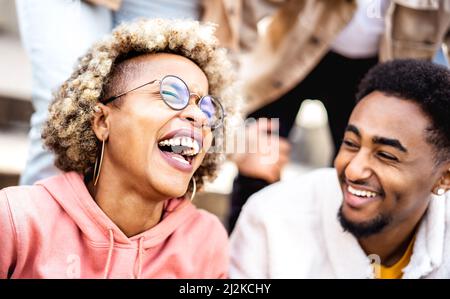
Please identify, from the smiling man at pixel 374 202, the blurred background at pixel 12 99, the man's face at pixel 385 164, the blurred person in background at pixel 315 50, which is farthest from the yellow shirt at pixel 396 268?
the blurred background at pixel 12 99

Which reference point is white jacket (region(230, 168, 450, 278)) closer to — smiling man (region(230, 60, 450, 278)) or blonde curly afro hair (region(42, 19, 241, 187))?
smiling man (region(230, 60, 450, 278))

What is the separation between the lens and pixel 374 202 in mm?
2121

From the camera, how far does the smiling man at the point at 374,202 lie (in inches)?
81.9

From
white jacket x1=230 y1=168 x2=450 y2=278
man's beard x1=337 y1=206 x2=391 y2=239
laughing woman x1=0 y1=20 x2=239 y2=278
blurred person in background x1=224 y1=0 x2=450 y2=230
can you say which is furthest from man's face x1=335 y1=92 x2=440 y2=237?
blurred person in background x1=224 y1=0 x2=450 y2=230

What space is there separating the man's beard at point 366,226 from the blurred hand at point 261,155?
0.75 m

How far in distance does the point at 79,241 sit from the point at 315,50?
1.56m

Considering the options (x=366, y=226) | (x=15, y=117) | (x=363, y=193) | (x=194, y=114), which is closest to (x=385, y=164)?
(x=363, y=193)

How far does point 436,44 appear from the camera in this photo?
103 inches

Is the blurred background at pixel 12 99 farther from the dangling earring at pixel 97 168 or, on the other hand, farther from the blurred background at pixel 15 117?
the dangling earring at pixel 97 168
